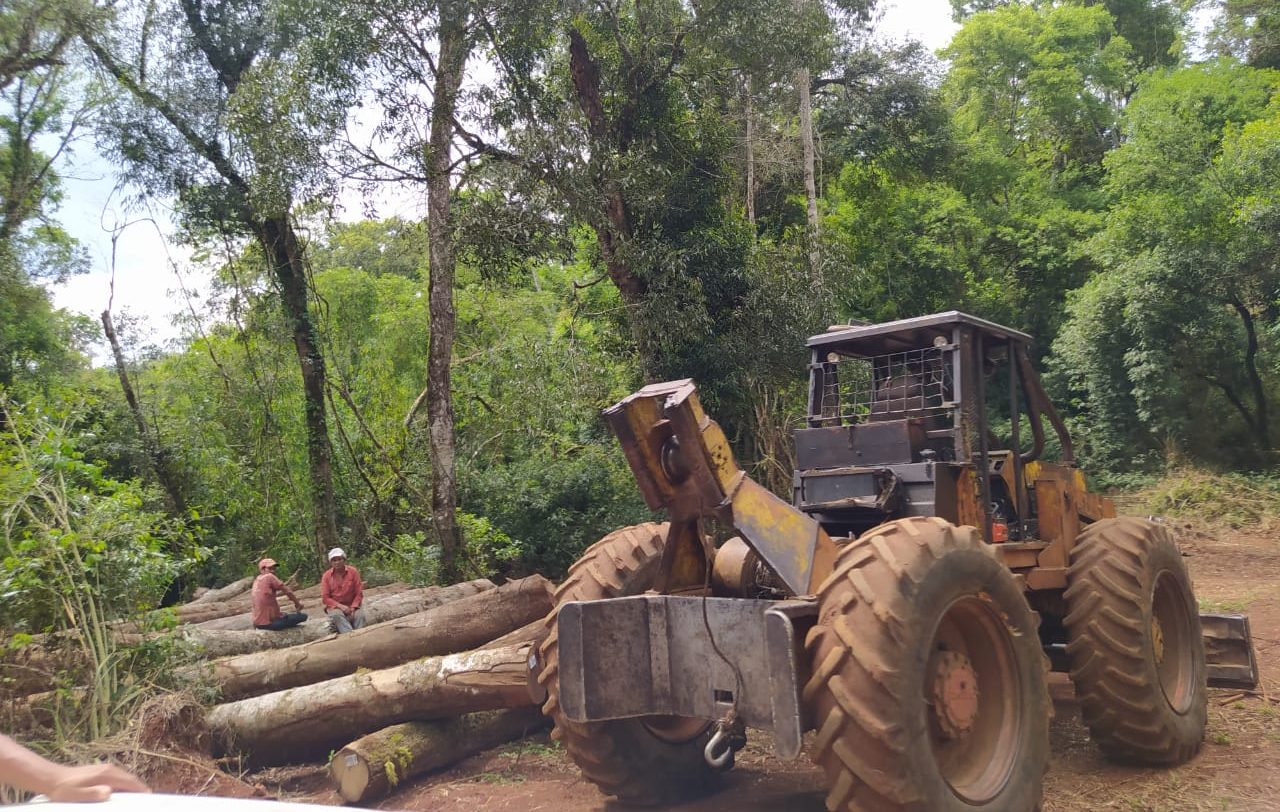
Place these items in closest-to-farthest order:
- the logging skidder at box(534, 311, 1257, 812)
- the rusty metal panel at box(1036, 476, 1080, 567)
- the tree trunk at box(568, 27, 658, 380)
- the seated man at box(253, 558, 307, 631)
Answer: the logging skidder at box(534, 311, 1257, 812) → the rusty metal panel at box(1036, 476, 1080, 567) → the seated man at box(253, 558, 307, 631) → the tree trunk at box(568, 27, 658, 380)

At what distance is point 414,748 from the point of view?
267 inches

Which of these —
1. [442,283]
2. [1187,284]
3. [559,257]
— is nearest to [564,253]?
[559,257]

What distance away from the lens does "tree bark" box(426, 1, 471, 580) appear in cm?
1247

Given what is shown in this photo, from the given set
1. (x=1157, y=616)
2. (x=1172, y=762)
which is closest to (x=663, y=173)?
(x=1157, y=616)

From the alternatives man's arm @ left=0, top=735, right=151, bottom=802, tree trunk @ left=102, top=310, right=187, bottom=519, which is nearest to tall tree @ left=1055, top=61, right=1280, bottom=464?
tree trunk @ left=102, top=310, right=187, bottom=519

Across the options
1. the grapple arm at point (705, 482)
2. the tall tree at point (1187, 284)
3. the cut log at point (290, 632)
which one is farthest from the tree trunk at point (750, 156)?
the grapple arm at point (705, 482)

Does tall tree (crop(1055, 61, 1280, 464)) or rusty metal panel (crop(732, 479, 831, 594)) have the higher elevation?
tall tree (crop(1055, 61, 1280, 464))

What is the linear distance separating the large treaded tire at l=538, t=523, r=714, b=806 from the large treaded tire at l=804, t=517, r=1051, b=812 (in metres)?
1.46

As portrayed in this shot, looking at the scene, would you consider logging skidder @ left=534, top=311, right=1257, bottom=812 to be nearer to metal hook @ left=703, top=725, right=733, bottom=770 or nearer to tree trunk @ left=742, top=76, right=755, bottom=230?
metal hook @ left=703, top=725, right=733, bottom=770

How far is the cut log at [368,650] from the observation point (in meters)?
7.92

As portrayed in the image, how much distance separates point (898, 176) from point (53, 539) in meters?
21.9

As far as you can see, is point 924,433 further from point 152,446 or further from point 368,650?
point 152,446

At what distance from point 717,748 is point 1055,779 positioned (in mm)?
2154

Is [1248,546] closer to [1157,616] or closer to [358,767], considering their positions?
[1157,616]
